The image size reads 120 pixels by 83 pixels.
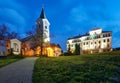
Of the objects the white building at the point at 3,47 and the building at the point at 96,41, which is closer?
the white building at the point at 3,47

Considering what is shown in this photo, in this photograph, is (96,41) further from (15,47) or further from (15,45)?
(15,45)

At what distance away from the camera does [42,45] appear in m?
65.2

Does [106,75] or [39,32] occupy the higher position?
[39,32]

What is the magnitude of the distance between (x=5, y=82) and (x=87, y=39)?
295 ft

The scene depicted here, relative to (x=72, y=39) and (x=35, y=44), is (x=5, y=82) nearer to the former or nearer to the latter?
(x=35, y=44)

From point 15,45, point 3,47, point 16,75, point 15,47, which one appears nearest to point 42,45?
point 3,47

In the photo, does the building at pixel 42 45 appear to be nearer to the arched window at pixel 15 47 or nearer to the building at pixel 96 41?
the arched window at pixel 15 47

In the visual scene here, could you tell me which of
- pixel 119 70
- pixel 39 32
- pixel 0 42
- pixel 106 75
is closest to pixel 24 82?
pixel 106 75

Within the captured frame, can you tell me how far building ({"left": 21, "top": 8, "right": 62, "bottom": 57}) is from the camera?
220 ft

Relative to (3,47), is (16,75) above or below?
below

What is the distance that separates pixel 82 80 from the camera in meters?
Result: 13.5

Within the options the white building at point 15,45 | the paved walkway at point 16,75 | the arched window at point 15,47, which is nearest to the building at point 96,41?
the white building at point 15,45

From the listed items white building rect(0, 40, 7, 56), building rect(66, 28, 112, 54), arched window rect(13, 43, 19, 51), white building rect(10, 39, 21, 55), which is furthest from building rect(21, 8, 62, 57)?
white building rect(0, 40, 7, 56)

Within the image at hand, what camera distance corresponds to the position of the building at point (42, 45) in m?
67.1
